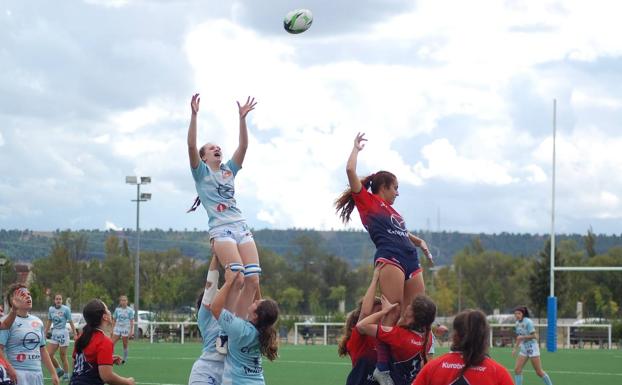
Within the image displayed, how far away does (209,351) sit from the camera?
9180mm

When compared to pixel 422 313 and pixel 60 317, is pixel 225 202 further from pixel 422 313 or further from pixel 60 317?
pixel 60 317

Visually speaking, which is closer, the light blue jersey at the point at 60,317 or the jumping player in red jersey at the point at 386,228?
the jumping player in red jersey at the point at 386,228

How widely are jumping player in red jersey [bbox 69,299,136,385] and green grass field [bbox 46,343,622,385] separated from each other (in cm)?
1190

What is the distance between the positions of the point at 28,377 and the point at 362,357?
3.80 m

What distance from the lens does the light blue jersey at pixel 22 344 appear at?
436 inches

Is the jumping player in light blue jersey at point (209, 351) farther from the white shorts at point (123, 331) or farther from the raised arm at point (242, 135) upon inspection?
the white shorts at point (123, 331)

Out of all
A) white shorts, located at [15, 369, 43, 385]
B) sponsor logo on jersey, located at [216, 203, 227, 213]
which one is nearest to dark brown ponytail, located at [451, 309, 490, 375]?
sponsor logo on jersey, located at [216, 203, 227, 213]

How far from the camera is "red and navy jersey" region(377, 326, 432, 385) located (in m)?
8.55

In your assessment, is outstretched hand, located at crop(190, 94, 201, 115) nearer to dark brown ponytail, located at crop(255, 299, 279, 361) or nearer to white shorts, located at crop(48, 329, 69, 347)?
dark brown ponytail, located at crop(255, 299, 279, 361)

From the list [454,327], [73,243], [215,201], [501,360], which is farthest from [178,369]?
[73,243]

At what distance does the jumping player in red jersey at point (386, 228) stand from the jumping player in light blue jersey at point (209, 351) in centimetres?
180

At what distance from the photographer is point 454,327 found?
22.2 ft

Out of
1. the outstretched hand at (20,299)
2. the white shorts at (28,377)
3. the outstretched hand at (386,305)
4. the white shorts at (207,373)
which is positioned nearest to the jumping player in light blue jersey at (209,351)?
the white shorts at (207,373)

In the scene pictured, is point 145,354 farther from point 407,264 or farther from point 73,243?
point 73,243
